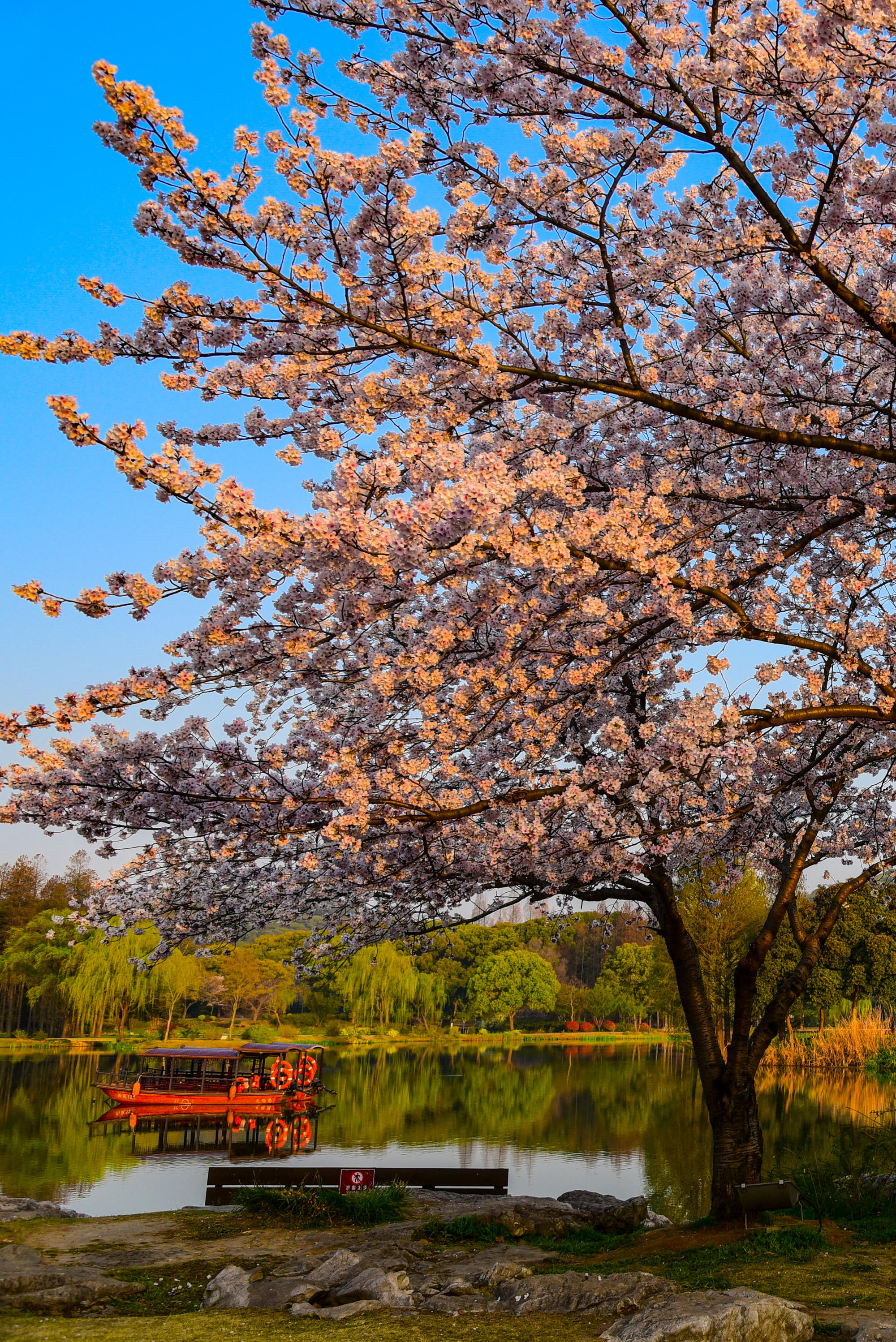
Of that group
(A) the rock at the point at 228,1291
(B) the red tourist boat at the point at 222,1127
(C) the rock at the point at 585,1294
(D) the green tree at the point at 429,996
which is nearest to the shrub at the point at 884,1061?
(B) the red tourist boat at the point at 222,1127

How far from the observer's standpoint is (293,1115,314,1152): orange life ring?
2106cm

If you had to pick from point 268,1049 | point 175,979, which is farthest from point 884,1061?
point 175,979

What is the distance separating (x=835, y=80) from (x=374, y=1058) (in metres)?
47.5

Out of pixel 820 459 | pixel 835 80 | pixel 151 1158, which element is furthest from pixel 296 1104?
pixel 835 80

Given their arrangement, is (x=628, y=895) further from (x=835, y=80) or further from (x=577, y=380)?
(x=835, y=80)

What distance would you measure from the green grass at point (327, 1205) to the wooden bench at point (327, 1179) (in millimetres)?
277

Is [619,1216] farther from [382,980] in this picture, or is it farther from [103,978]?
[382,980]

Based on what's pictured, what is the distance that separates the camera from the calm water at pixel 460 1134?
55.6 ft

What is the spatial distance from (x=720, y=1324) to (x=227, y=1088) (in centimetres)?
2466

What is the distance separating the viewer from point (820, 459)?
8008 millimetres

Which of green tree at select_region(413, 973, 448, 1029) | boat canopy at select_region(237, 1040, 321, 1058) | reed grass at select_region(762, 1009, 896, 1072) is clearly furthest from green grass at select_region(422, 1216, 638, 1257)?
green tree at select_region(413, 973, 448, 1029)

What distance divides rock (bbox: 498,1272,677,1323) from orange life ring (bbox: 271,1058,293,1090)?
21122 mm

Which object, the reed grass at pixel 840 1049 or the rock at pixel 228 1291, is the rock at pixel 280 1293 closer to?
the rock at pixel 228 1291

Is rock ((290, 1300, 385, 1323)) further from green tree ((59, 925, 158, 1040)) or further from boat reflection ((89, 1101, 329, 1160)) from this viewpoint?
green tree ((59, 925, 158, 1040))
